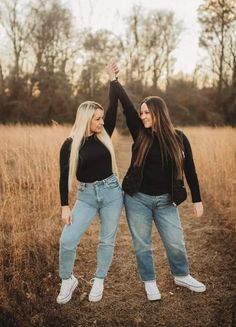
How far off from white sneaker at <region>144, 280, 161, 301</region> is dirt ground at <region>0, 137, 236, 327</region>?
44 millimetres

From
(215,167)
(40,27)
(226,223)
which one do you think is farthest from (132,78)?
(226,223)

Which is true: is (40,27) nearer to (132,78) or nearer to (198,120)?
(132,78)

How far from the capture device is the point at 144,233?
3121mm

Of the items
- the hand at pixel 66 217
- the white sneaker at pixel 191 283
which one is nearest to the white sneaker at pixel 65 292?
the hand at pixel 66 217

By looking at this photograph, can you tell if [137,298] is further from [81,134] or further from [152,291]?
[81,134]

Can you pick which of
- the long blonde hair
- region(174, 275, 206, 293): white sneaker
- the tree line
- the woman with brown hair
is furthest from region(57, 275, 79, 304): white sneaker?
the tree line

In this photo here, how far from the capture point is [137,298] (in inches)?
128

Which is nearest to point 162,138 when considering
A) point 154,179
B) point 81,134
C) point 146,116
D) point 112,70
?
point 146,116

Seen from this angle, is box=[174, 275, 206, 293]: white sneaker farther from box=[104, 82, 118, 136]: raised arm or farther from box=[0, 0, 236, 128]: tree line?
box=[0, 0, 236, 128]: tree line

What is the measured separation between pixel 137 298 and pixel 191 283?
19.9 inches

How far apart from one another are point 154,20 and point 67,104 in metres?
11.1

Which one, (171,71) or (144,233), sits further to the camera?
(171,71)

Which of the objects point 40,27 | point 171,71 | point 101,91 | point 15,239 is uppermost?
point 40,27

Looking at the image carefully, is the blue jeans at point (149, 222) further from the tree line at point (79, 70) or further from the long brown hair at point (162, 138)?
the tree line at point (79, 70)
